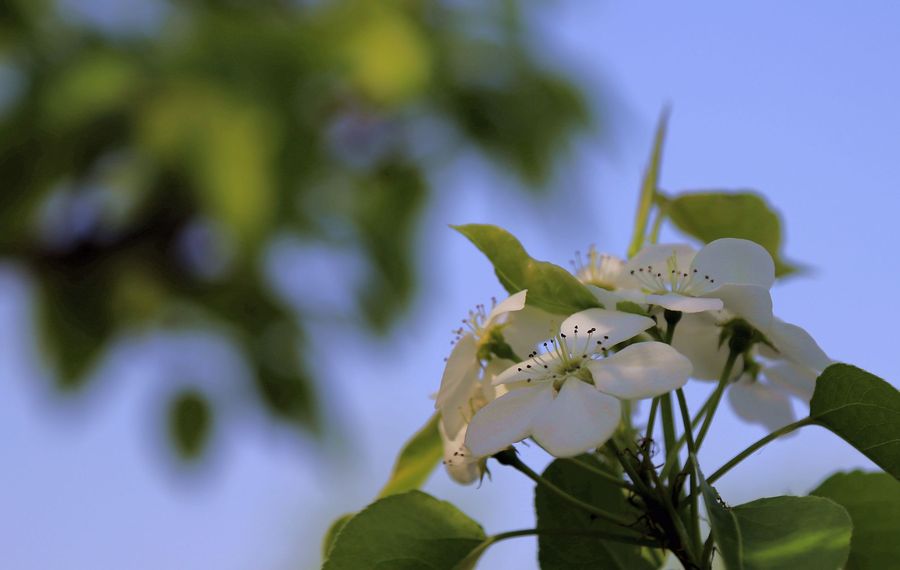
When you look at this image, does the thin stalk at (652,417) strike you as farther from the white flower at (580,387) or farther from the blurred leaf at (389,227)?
the blurred leaf at (389,227)

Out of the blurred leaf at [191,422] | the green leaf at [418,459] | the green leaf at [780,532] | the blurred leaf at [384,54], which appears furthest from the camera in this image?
the blurred leaf at [191,422]

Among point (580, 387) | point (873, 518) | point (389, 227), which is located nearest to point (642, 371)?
point (580, 387)

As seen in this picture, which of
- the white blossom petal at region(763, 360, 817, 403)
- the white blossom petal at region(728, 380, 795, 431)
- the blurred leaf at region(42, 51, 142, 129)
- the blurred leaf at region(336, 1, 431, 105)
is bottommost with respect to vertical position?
the white blossom petal at region(728, 380, 795, 431)

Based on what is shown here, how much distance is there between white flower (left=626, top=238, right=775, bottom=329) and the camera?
1.27 ft

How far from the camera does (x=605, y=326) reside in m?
0.37

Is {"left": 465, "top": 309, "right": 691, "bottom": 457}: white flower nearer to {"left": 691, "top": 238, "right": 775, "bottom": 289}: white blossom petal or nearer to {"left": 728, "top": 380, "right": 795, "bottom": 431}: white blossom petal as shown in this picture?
{"left": 691, "top": 238, "right": 775, "bottom": 289}: white blossom petal

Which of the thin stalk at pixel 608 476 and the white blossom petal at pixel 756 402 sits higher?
the white blossom petal at pixel 756 402

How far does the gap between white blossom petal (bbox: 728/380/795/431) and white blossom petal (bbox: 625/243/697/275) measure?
0.10m

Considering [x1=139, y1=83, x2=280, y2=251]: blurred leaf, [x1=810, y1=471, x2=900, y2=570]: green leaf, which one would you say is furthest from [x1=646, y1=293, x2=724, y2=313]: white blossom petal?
[x1=139, y1=83, x2=280, y2=251]: blurred leaf

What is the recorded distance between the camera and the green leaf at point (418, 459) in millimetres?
507

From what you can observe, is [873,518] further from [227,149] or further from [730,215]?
[227,149]

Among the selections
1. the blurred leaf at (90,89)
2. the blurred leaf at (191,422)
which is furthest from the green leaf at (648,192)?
the blurred leaf at (191,422)

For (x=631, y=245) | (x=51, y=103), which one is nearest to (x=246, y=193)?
(x=51, y=103)

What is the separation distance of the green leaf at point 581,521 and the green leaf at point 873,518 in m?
0.09
